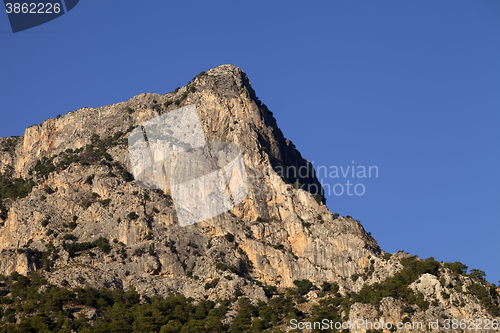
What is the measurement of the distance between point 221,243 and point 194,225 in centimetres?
727

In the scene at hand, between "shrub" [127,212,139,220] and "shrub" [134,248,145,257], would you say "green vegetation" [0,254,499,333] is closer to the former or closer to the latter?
"shrub" [134,248,145,257]

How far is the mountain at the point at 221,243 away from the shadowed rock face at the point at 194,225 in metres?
0.22

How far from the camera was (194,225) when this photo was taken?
15875 cm

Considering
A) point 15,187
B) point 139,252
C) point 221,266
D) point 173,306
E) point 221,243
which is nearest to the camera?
point 173,306

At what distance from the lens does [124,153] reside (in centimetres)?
17738

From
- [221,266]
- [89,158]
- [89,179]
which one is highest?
[89,158]

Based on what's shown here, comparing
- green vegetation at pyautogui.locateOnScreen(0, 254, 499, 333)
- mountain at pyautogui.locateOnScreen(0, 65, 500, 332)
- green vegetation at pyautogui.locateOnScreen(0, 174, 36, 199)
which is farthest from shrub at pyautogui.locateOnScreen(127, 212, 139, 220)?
→ green vegetation at pyautogui.locateOnScreen(0, 174, 36, 199)

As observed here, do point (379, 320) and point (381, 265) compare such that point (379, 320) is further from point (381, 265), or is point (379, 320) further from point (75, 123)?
point (75, 123)

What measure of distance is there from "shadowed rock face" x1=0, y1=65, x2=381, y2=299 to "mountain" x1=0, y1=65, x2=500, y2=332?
0.22 meters

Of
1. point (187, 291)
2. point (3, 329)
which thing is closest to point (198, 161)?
point (187, 291)

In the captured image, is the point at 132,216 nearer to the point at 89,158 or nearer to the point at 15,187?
the point at 89,158

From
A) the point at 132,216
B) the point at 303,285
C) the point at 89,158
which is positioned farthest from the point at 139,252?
the point at 89,158

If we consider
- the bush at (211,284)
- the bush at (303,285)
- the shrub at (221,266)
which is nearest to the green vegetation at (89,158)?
the shrub at (221,266)

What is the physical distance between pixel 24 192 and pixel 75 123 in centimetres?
2533
